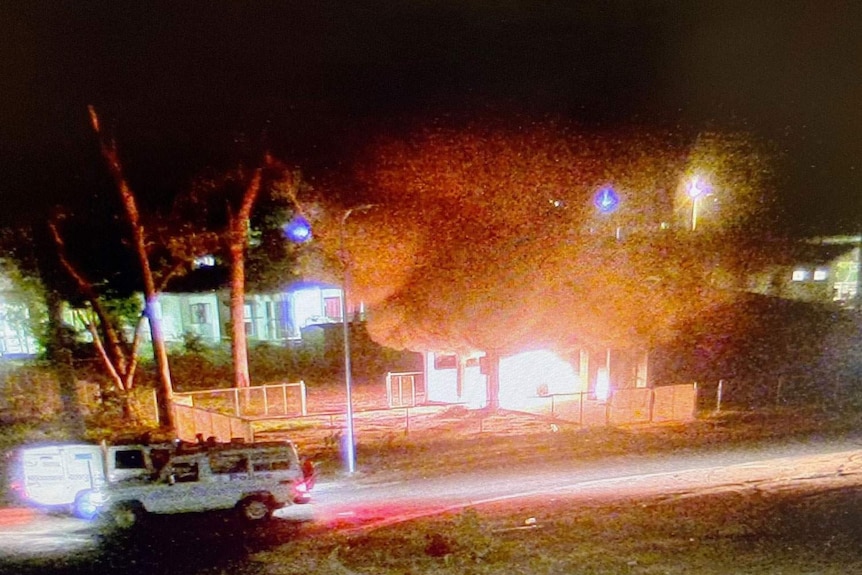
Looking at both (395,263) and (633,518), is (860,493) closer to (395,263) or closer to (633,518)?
(633,518)

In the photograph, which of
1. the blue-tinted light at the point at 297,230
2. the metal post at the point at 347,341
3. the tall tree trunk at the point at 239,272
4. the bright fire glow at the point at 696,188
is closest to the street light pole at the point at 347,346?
the metal post at the point at 347,341

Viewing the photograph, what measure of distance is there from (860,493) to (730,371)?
0.66m

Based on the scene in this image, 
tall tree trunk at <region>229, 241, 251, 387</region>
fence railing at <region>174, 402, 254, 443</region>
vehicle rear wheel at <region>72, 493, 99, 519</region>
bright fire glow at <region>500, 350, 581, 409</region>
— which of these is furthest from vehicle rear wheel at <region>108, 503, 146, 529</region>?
bright fire glow at <region>500, 350, 581, 409</region>

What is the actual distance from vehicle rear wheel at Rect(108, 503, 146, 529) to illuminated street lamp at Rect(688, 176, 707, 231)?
6.80ft

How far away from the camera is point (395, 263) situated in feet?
5.22

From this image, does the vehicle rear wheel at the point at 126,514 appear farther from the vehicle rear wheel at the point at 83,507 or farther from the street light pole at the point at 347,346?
the street light pole at the point at 347,346

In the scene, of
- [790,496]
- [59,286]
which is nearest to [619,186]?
[790,496]

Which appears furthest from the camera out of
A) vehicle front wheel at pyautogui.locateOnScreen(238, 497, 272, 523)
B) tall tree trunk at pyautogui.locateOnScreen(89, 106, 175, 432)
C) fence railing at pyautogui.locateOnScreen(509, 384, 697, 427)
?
fence railing at pyautogui.locateOnScreen(509, 384, 697, 427)

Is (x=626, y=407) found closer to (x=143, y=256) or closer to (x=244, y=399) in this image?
(x=244, y=399)

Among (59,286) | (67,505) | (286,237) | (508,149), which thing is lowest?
(67,505)

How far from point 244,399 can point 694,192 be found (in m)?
1.64

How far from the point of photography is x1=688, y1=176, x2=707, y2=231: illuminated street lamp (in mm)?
1646

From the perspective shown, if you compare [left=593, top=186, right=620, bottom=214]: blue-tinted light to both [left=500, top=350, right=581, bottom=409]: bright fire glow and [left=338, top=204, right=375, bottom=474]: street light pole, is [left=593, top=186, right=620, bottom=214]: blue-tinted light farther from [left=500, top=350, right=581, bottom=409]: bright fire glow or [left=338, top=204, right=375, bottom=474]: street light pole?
[left=338, top=204, right=375, bottom=474]: street light pole

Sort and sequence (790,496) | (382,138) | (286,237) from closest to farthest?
(286,237)
(382,138)
(790,496)
